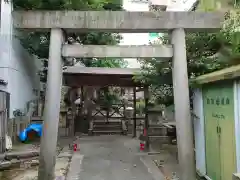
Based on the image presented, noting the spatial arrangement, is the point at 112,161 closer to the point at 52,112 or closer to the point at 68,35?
the point at 52,112

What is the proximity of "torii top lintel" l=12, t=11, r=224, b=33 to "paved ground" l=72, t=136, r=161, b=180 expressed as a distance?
14.0ft

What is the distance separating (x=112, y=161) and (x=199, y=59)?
4.93m

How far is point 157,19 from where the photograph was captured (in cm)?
764

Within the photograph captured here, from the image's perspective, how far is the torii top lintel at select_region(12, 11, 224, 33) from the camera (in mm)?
7574

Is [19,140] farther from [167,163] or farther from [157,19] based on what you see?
[157,19]

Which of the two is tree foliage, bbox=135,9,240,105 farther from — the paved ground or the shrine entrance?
the paved ground

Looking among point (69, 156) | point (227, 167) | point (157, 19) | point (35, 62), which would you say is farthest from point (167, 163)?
point (35, 62)

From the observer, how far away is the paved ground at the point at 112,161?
9.10 m

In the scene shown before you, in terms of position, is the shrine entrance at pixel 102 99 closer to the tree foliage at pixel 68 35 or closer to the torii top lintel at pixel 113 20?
the tree foliage at pixel 68 35

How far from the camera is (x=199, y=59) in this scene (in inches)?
357

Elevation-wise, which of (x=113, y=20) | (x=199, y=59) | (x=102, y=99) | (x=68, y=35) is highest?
(x=68, y=35)

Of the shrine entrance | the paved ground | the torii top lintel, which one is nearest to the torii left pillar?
the torii top lintel

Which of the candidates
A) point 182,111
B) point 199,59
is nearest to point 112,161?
point 182,111

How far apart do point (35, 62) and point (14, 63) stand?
13.2 ft
